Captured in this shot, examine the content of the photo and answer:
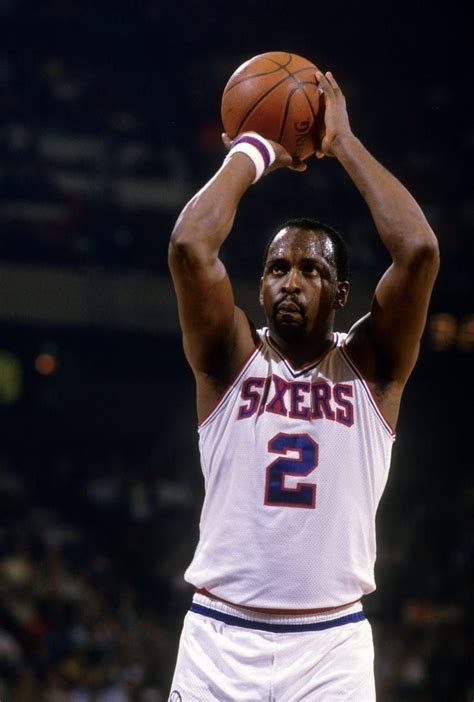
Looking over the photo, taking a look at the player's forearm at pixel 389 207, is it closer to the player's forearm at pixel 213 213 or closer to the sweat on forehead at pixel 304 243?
the sweat on forehead at pixel 304 243

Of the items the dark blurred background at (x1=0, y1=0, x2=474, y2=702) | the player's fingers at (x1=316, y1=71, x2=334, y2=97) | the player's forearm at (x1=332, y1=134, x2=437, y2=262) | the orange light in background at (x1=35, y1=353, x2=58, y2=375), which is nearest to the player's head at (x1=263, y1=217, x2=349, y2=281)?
the player's forearm at (x1=332, y1=134, x2=437, y2=262)

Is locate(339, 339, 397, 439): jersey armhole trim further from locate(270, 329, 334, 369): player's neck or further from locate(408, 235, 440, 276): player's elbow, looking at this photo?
locate(408, 235, 440, 276): player's elbow

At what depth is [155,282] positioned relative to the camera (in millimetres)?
13695

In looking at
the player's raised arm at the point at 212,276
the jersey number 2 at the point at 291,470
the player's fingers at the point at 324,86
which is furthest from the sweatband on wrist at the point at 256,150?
the jersey number 2 at the point at 291,470

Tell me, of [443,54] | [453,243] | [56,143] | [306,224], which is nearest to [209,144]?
[56,143]

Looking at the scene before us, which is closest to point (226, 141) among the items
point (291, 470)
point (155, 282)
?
point (291, 470)

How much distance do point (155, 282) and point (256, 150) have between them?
10267 mm

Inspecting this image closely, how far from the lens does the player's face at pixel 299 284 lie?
335 cm

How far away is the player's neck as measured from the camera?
347 cm

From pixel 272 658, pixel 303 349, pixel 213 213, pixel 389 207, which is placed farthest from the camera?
pixel 303 349

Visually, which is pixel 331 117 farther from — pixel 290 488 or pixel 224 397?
pixel 290 488

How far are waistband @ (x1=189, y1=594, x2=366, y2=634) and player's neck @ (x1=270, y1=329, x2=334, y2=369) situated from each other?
781 millimetres

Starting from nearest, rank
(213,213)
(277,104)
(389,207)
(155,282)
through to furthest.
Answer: (213,213) < (389,207) < (277,104) < (155,282)

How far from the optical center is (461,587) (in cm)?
1123
